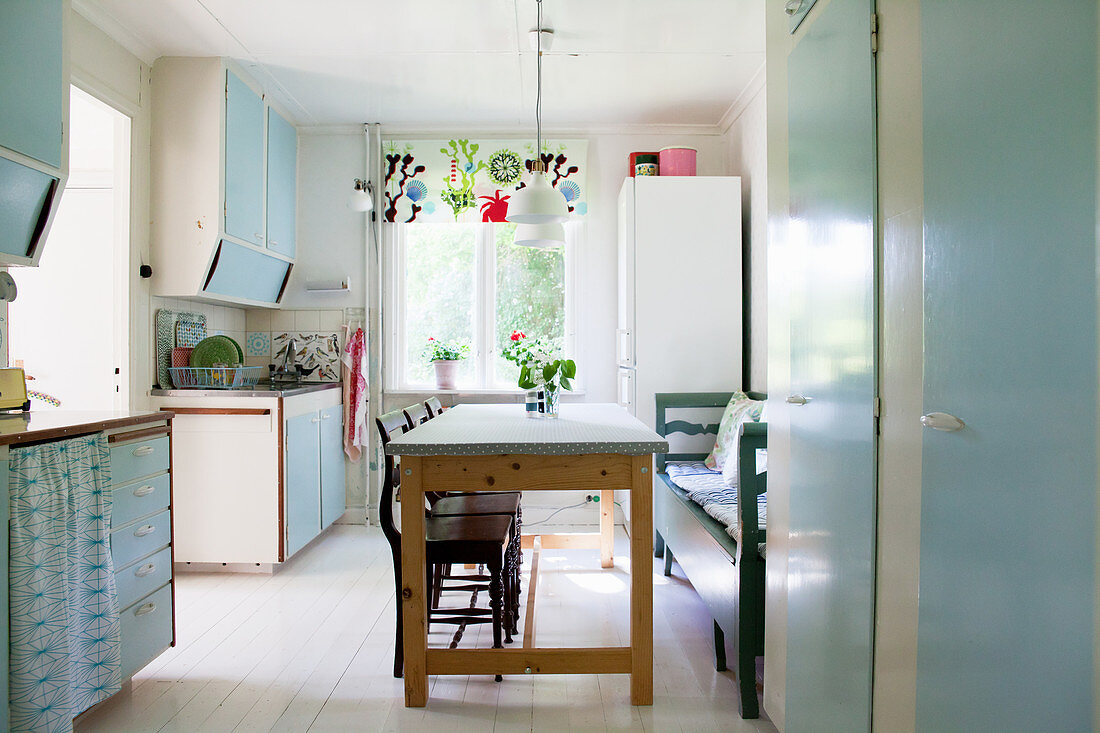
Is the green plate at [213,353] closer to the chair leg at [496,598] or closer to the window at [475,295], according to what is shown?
the window at [475,295]

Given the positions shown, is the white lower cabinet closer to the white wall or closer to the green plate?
the green plate

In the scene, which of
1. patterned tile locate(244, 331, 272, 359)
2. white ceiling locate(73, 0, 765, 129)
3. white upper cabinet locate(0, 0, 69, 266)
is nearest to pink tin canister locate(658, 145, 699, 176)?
white ceiling locate(73, 0, 765, 129)

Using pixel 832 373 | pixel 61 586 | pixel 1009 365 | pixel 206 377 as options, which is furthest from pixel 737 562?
pixel 206 377

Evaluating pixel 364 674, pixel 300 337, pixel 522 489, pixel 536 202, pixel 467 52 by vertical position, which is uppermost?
pixel 467 52

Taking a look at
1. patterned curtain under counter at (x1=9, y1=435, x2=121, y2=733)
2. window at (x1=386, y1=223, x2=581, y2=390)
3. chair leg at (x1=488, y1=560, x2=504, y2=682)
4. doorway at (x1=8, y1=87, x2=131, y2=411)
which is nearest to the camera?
patterned curtain under counter at (x1=9, y1=435, x2=121, y2=733)

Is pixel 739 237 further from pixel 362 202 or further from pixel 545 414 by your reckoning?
pixel 362 202

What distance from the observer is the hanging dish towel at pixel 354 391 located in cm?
445

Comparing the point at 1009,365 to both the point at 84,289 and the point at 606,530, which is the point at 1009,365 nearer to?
the point at 606,530

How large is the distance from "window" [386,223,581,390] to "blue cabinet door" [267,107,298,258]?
696 millimetres

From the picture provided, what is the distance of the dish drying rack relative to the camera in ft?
11.8

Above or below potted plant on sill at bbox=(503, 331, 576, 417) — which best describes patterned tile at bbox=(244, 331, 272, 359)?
above

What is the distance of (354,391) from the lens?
14.6ft

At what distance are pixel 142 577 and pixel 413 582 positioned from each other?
0.91 m

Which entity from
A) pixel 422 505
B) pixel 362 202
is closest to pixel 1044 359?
pixel 422 505
